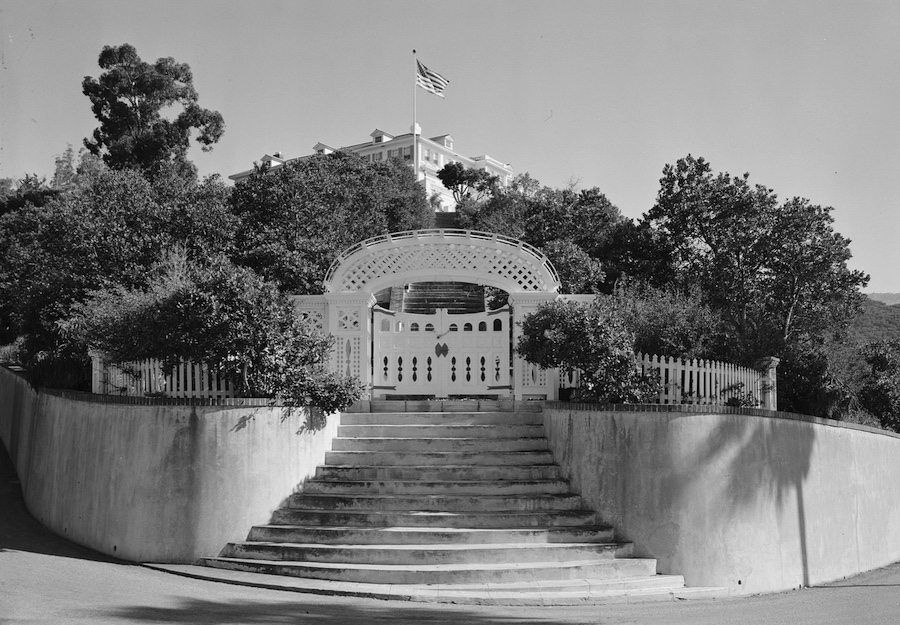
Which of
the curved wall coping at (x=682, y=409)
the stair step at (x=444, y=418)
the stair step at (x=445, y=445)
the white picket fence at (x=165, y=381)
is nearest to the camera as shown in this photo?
the curved wall coping at (x=682, y=409)

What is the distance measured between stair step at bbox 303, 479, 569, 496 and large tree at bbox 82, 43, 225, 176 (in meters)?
26.6

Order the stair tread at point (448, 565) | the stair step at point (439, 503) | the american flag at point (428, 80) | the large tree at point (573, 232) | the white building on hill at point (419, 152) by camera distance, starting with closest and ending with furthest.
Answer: the stair tread at point (448, 565) → the stair step at point (439, 503) → the large tree at point (573, 232) → the american flag at point (428, 80) → the white building on hill at point (419, 152)

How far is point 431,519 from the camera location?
419 inches

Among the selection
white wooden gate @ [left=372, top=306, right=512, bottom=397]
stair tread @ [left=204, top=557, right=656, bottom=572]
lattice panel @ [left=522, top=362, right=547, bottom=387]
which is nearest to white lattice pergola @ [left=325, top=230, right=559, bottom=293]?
white wooden gate @ [left=372, top=306, right=512, bottom=397]

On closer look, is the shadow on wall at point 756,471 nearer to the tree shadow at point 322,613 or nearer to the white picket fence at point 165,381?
the tree shadow at point 322,613

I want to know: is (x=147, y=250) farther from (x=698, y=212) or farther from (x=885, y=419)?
(x=885, y=419)

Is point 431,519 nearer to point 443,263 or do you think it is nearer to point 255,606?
point 255,606

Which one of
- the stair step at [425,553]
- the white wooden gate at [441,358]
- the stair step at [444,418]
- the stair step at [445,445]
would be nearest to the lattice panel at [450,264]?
the white wooden gate at [441,358]

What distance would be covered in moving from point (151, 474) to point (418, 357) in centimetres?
545

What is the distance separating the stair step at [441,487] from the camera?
11.2 m

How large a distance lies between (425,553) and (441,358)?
5.32 meters

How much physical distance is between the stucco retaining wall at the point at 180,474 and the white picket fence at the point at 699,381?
16.1ft

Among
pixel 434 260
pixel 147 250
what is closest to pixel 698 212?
pixel 434 260

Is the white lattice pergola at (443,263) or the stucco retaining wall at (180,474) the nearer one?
the stucco retaining wall at (180,474)
